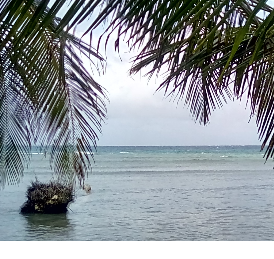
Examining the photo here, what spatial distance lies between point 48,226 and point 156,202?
8.33ft

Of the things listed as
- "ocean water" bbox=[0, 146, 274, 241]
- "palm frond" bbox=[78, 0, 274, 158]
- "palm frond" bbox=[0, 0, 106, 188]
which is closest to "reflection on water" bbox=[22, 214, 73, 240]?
"ocean water" bbox=[0, 146, 274, 241]

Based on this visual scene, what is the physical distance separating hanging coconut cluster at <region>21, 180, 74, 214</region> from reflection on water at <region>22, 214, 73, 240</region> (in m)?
0.08

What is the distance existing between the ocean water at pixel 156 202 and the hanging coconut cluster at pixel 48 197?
142 mm

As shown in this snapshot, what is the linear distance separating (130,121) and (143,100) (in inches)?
11.4

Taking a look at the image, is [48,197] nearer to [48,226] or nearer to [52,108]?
[48,226]

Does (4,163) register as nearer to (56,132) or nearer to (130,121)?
(56,132)

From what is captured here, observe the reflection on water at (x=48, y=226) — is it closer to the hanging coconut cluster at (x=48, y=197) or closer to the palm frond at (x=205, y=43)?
the hanging coconut cluster at (x=48, y=197)

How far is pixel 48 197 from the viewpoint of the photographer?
361 cm

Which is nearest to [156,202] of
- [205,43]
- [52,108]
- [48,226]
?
[48,226]

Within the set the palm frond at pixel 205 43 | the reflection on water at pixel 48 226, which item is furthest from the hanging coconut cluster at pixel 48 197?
the palm frond at pixel 205 43

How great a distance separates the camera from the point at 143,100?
2.93m

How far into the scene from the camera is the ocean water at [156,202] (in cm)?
447
